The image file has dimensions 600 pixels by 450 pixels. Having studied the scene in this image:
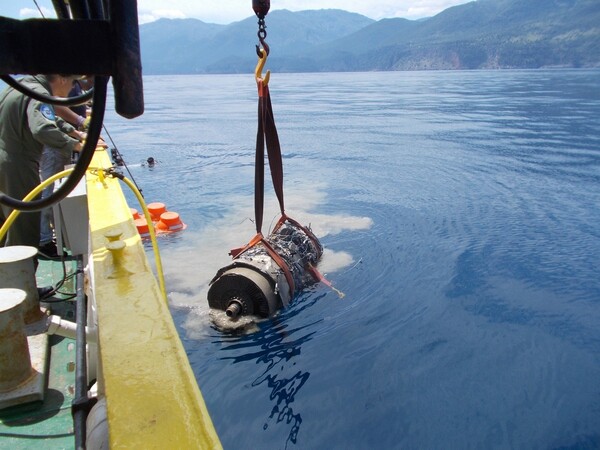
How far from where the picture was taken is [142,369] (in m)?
1.74

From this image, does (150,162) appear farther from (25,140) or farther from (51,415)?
(51,415)

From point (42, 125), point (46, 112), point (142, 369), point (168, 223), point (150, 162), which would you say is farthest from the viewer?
point (150, 162)

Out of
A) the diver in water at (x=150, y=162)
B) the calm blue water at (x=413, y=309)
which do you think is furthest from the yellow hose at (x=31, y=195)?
the diver in water at (x=150, y=162)

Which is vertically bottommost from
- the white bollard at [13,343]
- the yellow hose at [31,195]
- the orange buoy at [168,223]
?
the orange buoy at [168,223]

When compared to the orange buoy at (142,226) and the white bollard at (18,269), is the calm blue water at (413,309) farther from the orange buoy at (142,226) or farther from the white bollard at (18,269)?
the white bollard at (18,269)

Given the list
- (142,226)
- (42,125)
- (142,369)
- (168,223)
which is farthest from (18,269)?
(168,223)

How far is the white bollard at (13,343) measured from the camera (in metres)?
2.73

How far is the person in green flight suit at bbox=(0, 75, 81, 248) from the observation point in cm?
430

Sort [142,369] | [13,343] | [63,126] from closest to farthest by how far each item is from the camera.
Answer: [142,369] < [13,343] < [63,126]

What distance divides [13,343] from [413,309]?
5041mm

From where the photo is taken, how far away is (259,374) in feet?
17.3

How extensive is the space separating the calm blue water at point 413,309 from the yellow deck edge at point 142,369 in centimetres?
257

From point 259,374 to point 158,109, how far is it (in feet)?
114

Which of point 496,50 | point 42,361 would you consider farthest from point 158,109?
point 496,50
